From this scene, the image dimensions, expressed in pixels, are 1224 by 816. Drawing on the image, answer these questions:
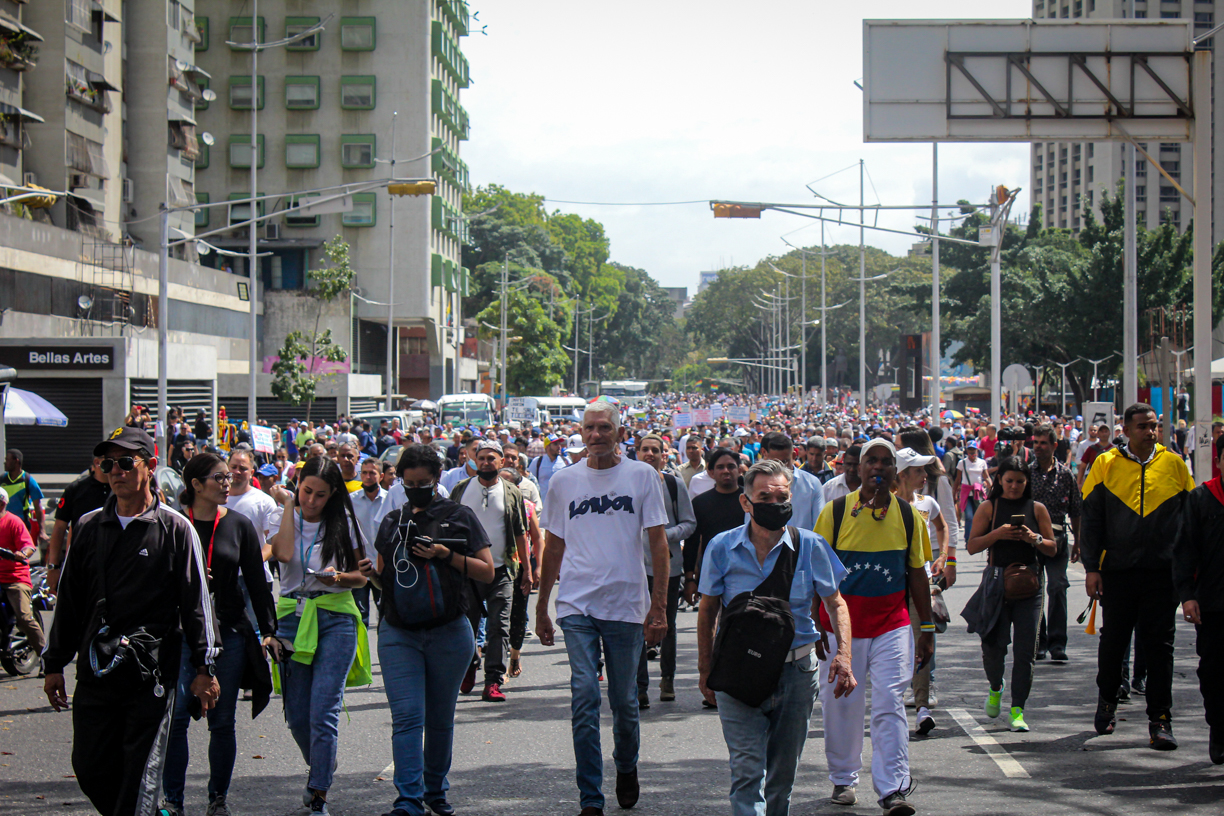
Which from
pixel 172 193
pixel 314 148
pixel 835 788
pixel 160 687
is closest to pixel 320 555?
pixel 160 687

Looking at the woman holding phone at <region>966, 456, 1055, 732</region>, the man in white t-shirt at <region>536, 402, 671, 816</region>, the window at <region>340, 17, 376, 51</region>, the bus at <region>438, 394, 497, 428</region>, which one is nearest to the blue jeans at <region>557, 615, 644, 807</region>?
the man in white t-shirt at <region>536, 402, 671, 816</region>

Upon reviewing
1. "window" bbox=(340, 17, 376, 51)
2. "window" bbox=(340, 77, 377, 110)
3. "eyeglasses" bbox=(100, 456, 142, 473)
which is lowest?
"eyeglasses" bbox=(100, 456, 142, 473)

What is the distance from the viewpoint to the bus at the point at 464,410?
159 feet

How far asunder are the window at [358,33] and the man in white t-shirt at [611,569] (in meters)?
58.7

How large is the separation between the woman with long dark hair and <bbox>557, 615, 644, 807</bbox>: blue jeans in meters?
1.02

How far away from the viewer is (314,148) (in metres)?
61.4

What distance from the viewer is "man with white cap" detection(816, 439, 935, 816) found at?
5.93 m

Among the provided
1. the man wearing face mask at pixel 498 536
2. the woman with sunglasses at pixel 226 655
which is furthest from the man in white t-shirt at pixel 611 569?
the man wearing face mask at pixel 498 536

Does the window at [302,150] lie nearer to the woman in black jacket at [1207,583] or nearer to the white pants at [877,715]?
the woman in black jacket at [1207,583]

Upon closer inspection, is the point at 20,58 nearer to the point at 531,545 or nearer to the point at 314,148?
the point at 314,148

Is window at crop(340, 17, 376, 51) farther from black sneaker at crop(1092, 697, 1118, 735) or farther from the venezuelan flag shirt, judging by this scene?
the venezuelan flag shirt

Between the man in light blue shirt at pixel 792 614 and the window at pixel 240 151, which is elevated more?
the window at pixel 240 151

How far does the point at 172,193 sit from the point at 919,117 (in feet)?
136

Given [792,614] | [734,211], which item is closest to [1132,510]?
[792,614]
